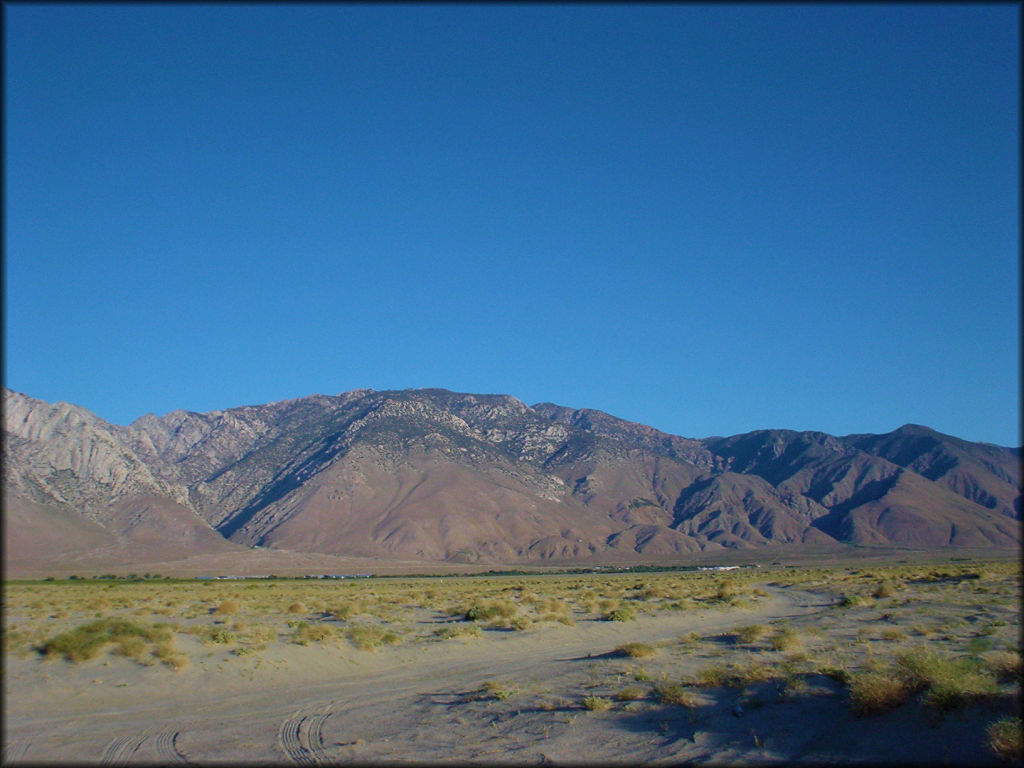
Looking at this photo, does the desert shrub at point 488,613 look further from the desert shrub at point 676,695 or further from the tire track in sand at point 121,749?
the tire track in sand at point 121,749

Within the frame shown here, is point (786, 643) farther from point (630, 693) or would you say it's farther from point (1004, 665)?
point (1004, 665)

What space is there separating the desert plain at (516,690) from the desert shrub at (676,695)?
0.10 metres

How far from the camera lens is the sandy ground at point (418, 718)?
41.2ft

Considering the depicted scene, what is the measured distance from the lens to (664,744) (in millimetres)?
13398

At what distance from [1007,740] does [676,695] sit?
680 centimetres

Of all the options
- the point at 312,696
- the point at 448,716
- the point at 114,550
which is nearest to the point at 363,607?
the point at 312,696

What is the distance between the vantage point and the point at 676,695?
52.0 ft

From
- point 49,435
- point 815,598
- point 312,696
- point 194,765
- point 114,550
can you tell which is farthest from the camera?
point 49,435

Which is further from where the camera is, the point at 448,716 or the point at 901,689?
the point at 448,716

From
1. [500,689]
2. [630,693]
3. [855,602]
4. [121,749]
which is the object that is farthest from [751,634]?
[121,749]

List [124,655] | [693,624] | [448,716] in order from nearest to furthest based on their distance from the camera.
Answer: [448,716] → [124,655] → [693,624]

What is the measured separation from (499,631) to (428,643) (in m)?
4.48

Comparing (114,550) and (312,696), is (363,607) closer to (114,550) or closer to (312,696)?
(312,696)

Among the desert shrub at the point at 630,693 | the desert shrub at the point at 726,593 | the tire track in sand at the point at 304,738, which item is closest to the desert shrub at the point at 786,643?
the desert shrub at the point at 630,693
